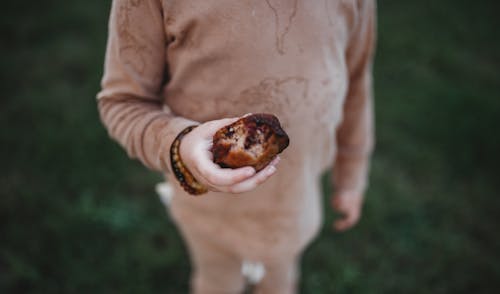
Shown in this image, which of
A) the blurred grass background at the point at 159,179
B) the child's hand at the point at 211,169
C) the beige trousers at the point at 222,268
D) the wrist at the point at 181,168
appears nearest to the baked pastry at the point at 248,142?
the child's hand at the point at 211,169

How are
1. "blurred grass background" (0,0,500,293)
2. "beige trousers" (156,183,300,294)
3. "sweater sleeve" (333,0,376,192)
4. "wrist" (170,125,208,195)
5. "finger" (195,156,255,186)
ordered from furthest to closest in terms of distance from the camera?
1. "blurred grass background" (0,0,500,293)
2. "beige trousers" (156,183,300,294)
3. "sweater sleeve" (333,0,376,192)
4. "wrist" (170,125,208,195)
5. "finger" (195,156,255,186)

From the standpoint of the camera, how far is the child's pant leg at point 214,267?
1520mm

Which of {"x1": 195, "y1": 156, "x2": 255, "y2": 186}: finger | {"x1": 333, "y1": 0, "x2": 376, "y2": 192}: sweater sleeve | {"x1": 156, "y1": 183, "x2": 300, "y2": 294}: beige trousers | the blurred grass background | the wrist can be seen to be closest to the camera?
{"x1": 195, "y1": 156, "x2": 255, "y2": 186}: finger

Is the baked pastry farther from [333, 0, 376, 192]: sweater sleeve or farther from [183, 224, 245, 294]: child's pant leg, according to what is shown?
[183, 224, 245, 294]: child's pant leg

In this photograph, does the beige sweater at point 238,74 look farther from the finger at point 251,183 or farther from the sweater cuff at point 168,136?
the finger at point 251,183

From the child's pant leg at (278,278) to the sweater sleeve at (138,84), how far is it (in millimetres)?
771

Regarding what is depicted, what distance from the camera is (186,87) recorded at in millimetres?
1017

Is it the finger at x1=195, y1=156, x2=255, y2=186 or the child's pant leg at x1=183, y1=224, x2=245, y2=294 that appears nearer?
the finger at x1=195, y1=156, x2=255, y2=186

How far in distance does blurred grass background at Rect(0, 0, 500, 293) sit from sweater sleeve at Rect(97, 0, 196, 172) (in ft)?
4.79

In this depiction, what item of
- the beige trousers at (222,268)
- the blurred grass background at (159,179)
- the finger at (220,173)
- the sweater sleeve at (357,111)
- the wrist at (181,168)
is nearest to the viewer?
the finger at (220,173)

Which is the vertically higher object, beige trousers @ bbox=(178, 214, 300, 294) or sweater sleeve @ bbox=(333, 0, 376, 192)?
sweater sleeve @ bbox=(333, 0, 376, 192)

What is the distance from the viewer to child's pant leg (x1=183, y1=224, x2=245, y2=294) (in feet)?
4.99

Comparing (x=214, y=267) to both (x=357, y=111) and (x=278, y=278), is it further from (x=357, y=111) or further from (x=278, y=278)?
(x=357, y=111)

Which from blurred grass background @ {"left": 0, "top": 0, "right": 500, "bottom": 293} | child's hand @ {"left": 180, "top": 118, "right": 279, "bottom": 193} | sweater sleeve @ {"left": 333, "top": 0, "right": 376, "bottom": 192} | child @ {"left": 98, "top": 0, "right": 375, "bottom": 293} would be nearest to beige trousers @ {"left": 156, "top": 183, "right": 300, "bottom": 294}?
child @ {"left": 98, "top": 0, "right": 375, "bottom": 293}
